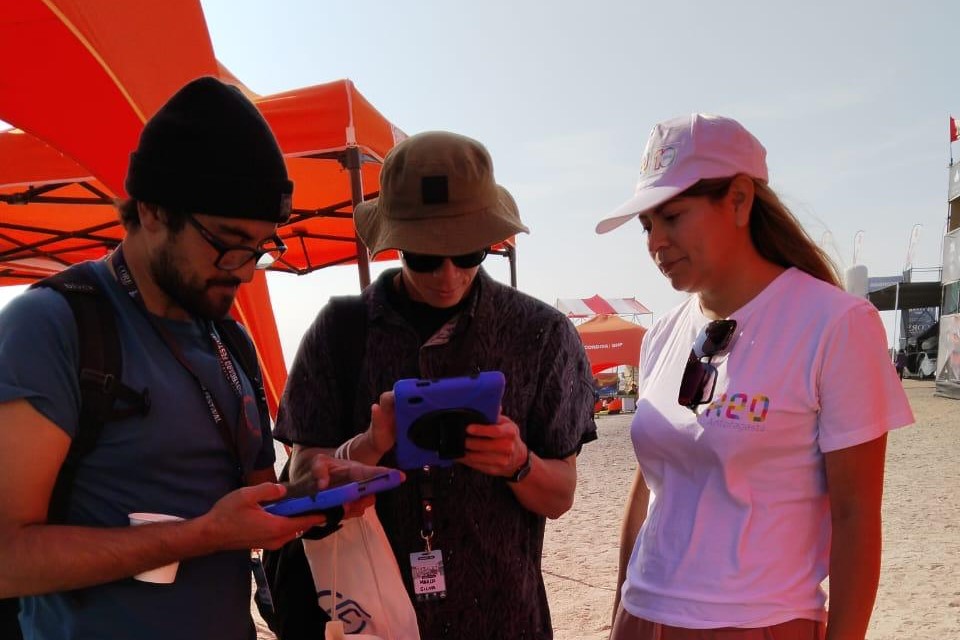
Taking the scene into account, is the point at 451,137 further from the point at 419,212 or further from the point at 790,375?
the point at 790,375

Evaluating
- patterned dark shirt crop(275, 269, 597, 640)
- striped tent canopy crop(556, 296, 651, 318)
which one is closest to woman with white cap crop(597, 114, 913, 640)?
patterned dark shirt crop(275, 269, 597, 640)

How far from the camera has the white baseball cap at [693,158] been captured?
1670 mm

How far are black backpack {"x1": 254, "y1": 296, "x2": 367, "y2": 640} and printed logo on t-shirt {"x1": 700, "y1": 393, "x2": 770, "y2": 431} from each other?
0.88 metres

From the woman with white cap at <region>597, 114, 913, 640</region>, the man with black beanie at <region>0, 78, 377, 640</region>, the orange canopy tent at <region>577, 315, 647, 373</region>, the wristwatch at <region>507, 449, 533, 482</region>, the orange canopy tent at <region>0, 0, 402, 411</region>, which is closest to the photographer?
the man with black beanie at <region>0, 78, 377, 640</region>

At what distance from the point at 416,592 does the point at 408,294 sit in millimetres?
768

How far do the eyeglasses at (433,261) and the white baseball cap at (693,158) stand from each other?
0.37m

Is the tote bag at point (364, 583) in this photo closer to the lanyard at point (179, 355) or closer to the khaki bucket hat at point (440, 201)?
the lanyard at point (179, 355)

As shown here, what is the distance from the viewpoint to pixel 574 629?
404cm

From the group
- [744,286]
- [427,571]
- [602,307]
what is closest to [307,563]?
[427,571]

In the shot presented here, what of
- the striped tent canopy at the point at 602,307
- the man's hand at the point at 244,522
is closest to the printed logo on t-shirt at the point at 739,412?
the man's hand at the point at 244,522

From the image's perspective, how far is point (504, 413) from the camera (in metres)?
1.82

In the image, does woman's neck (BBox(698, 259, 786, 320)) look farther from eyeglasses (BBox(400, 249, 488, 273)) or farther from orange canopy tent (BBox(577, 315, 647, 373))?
orange canopy tent (BBox(577, 315, 647, 373))

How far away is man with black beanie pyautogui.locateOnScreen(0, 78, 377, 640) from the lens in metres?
1.21

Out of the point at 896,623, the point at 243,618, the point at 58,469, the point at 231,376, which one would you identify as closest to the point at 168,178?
the point at 231,376
